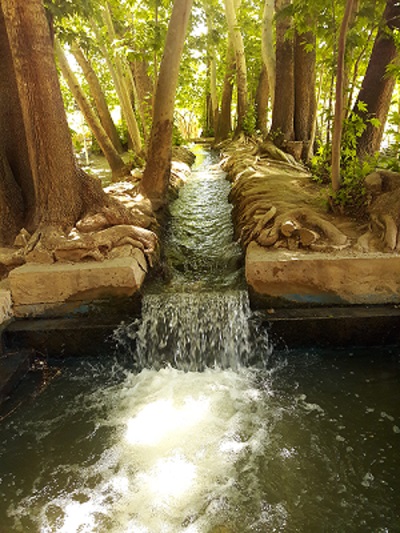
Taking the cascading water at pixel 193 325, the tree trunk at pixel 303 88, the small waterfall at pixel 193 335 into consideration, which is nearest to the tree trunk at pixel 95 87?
the tree trunk at pixel 303 88

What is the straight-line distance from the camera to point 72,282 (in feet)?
14.1

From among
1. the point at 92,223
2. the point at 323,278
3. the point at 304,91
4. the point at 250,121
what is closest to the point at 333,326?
the point at 323,278

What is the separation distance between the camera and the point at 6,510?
252cm

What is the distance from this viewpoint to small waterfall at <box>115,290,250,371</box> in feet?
13.9

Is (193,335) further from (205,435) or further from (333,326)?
(333,326)

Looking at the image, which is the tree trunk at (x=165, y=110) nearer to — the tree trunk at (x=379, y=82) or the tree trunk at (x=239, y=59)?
the tree trunk at (x=379, y=82)

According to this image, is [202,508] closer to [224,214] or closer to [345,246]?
[345,246]

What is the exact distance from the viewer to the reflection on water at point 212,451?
2.43 m

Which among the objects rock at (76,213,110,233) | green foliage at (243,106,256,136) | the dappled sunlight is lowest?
the dappled sunlight

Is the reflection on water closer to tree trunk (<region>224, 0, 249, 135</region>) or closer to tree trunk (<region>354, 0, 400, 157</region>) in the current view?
tree trunk (<region>354, 0, 400, 157</region>)

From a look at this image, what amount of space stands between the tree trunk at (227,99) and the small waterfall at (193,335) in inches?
546

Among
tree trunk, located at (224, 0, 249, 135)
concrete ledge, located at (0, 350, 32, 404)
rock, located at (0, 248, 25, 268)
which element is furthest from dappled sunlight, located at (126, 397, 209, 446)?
tree trunk, located at (224, 0, 249, 135)

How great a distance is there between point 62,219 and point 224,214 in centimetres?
339

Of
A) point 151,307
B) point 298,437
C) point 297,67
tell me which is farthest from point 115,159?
point 298,437
